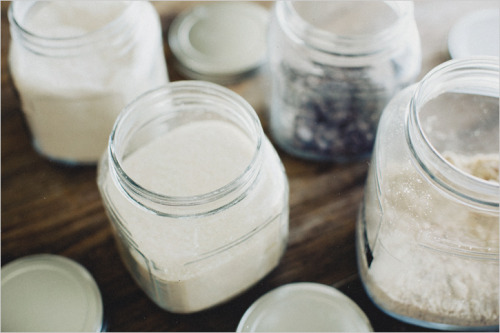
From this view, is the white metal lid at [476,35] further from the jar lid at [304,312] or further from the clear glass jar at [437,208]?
the jar lid at [304,312]

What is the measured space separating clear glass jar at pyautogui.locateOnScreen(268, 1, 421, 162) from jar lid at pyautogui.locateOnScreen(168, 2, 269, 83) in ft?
0.27

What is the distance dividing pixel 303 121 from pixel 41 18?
332 millimetres

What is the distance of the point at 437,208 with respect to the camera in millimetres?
524

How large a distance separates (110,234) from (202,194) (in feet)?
0.68

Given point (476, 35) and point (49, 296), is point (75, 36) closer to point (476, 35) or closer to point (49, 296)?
point (49, 296)

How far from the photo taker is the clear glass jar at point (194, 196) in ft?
1.76

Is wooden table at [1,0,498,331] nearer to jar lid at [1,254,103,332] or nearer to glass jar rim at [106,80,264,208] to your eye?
jar lid at [1,254,103,332]

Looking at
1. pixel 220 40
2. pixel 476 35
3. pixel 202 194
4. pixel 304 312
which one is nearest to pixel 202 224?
pixel 202 194

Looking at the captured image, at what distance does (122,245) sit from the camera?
0.61m

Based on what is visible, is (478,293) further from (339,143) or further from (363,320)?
(339,143)

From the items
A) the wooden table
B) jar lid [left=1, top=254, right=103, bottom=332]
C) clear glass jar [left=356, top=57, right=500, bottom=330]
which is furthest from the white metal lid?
jar lid [left=1, top=254, right=103, bottom=332]

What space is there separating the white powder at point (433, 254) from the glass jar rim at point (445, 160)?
2 cm

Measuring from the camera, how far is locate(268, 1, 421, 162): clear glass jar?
0.65 m

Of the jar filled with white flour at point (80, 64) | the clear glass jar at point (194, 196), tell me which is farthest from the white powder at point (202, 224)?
Answer: the jar filled with white flour at point (80, 64)
